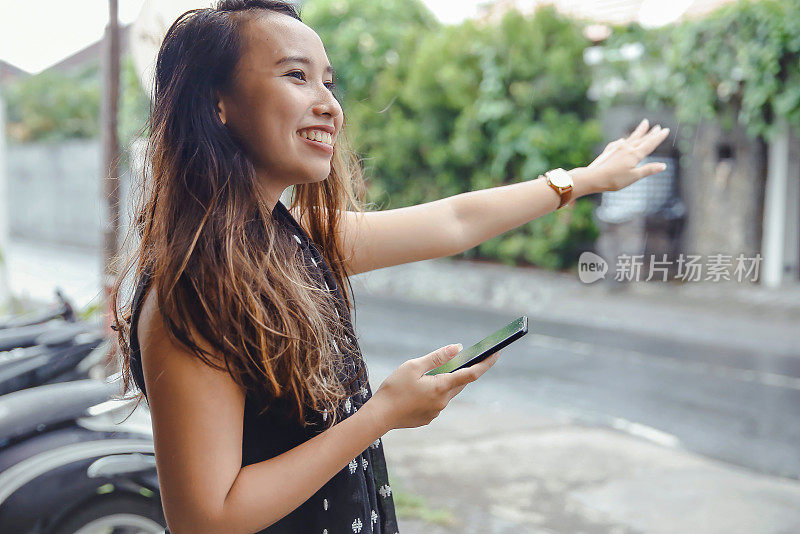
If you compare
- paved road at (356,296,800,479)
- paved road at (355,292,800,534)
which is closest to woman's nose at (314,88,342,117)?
paved road at (355,292,800,534)

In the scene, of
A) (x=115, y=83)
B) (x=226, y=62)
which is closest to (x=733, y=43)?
(x=115, y=83)

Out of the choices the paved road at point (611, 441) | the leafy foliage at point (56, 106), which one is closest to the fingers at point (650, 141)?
the paved road at point (611, 441)

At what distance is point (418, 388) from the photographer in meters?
1.02

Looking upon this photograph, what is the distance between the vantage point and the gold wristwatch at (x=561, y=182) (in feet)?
4.95

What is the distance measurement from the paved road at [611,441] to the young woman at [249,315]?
1.15m

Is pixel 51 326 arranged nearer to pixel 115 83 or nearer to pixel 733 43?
pixel 115 83

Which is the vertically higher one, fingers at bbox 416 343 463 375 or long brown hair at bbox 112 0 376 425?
long brown hair at bbox 112 0 376 425

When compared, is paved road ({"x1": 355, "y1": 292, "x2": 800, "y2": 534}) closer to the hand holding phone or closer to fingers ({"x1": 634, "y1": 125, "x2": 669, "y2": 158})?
fingers ({"x1": 634, "y1": 125, "x2": 669, "y2": 158})

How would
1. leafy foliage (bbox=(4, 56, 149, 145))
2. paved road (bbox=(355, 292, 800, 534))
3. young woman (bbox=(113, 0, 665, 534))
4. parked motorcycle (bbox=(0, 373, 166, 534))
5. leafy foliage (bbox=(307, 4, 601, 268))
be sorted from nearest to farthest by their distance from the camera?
young woman (bbox=(113, 0, 665, 534)) < parked motorcycle (bbox=(0, 373, 166, 534)) < paved road (bbox=(355, 292, 800, 534)) < leafy foliage (bbox=(307, 4, 601, 268)) < leafy foliage (bbox=(4, 56, 149, 145))

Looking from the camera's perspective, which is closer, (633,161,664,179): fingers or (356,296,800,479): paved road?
(633,161,664,179): fingers

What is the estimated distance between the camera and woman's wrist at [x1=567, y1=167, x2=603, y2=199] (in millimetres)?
1481

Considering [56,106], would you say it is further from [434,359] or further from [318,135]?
[434,359]

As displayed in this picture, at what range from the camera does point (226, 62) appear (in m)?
1.08

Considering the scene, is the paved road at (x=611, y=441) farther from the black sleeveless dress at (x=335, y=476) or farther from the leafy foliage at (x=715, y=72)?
the leafy foliage at (x=715, y=72)
